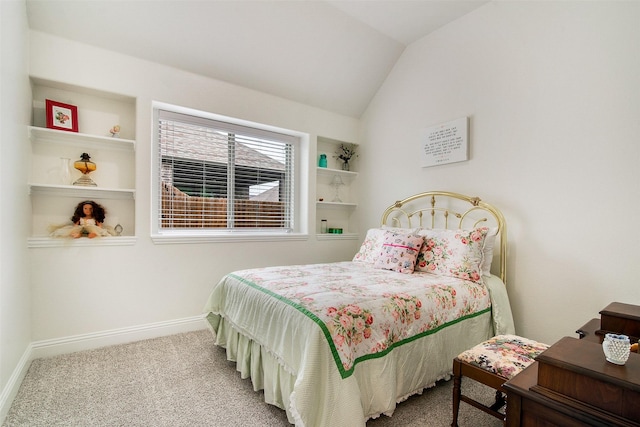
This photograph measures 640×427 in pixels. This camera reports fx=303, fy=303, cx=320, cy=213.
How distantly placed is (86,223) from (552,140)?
12.3ft

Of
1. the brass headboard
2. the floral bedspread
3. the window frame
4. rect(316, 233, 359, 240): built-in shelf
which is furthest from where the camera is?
rect(316, 233, 359, 240): built-in shelf

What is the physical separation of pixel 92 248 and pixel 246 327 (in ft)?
5.14

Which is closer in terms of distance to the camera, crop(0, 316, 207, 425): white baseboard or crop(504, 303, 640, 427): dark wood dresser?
crop(504, 303, 640, 427): dark wood dresser

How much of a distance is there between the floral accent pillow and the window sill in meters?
1.55

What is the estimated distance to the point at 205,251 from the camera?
299cm

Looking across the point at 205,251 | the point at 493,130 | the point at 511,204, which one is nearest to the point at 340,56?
the point at 493,130

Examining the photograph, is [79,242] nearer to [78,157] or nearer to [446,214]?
[78,157]

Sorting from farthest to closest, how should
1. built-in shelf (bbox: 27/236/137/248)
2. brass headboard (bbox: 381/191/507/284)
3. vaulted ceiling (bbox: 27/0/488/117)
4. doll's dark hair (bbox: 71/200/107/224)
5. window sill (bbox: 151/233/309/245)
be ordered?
window sill (bbox: 151/233/309/245) < brass headboard (bbox: 381/191/507/284) < doll's dark hair (bbox: 71/200/107/224) < vaulted ceiling (bbox: 27/0/488/117) < built-in shelf (bbox: 27/236/137/248)

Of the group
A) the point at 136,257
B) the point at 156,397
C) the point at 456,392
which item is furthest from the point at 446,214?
the point at 136,257

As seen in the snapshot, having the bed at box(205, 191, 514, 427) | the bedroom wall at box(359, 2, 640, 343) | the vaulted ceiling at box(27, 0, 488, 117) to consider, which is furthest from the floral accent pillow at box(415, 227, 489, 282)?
the vaulted ceiling at box(27, 0, 488, 117)

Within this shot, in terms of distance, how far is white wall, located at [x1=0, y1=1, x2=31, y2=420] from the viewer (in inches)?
→ 65.2

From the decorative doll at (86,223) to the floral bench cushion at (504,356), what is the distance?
2.77 m

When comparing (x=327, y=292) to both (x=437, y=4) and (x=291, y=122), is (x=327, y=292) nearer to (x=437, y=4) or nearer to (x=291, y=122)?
(x=291, y=122)

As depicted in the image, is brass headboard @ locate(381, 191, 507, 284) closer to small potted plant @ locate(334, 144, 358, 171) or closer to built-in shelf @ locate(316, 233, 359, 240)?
built-in shelf @ locate(316, 233, 359, 240)
